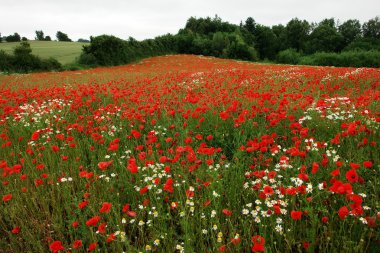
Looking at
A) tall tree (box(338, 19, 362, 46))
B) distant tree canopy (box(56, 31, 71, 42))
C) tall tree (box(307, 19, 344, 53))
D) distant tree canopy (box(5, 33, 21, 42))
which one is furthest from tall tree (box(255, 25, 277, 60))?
distant tree canopy (box(5, 33, 21, 42))

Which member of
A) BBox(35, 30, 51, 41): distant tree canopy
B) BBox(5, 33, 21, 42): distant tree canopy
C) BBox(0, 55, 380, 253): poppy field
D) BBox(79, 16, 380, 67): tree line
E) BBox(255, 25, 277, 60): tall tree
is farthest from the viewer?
BBox(35, 30, 51, 41): distant tree canopy

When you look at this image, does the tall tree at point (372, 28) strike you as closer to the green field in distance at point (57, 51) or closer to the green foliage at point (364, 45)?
the green foliage at point (364, 45)

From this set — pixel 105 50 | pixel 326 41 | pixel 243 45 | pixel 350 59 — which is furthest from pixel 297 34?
pixel 105 50

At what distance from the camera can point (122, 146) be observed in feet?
15.6

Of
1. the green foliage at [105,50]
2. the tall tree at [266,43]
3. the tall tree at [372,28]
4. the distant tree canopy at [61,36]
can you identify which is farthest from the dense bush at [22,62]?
the tall tree at [372,28]

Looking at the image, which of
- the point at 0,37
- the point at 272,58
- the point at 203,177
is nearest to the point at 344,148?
the point at 203,177

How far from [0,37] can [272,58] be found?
65.0 metres

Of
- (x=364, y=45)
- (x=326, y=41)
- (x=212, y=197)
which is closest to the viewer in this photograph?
(x=212, y=197)

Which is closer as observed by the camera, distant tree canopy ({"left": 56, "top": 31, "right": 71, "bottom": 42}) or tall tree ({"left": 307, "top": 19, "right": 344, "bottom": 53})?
tall tree ({"left": 307, "top": 19, "right": 344, "bottom": 53})

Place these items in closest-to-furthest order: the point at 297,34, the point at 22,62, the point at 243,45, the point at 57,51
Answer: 1. the point at 22,62
2. the point at 243,45
3. the point at 57,51
4. the point at 297,34

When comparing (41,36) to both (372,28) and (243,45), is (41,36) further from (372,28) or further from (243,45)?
(372,28)

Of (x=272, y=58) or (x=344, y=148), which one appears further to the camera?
(x=272, y=58)

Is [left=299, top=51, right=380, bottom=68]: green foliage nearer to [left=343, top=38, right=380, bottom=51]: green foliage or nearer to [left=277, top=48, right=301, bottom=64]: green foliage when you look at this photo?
[left=277, top=48, right=301, bottom=64]: green foliage

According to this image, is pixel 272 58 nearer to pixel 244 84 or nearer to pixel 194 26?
pixel 194 26
